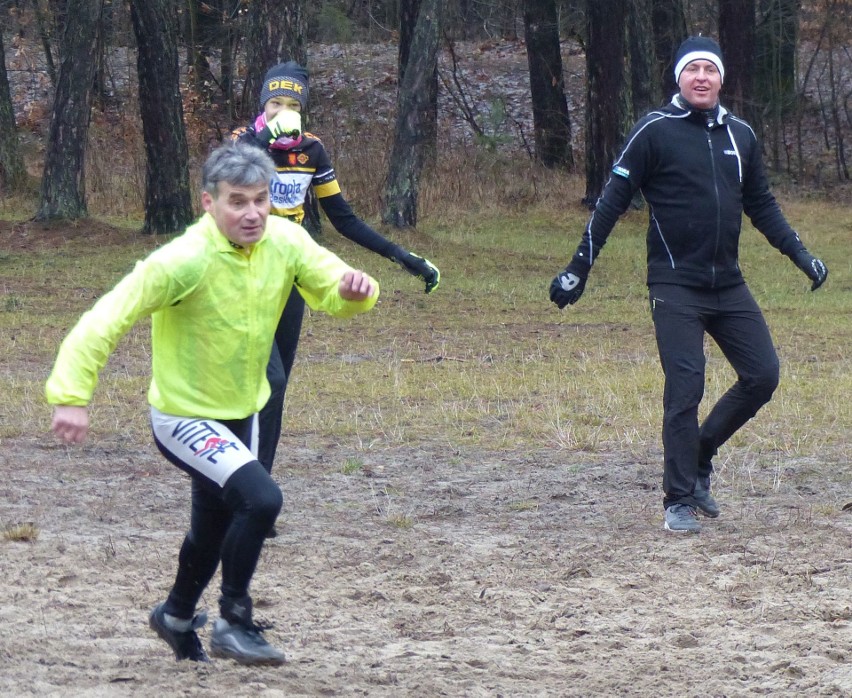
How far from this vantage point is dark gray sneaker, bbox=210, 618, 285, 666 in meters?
4.27

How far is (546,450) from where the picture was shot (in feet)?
28.3

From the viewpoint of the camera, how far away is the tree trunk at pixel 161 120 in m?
19.3

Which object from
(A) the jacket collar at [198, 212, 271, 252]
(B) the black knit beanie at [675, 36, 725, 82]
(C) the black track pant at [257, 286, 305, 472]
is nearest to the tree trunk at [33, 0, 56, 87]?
(C) the black track pant at [257, 286, 305, 472]

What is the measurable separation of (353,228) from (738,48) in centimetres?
2372

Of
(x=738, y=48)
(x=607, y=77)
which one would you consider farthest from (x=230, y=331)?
(x=738, y=48)

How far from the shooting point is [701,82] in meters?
6.19

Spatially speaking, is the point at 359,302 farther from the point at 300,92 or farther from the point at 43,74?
the point at 43,74

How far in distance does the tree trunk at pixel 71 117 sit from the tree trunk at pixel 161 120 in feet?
2.44

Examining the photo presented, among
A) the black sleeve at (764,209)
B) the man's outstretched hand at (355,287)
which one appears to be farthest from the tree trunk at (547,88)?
the man's outstretched hand at (355,287)

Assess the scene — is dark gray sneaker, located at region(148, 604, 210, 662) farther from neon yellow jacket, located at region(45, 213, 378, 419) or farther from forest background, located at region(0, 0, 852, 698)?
neon yellow jacket, located at region(45, 213, 378, 419)

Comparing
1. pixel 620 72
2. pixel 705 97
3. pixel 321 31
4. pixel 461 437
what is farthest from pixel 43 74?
pixel 705 97

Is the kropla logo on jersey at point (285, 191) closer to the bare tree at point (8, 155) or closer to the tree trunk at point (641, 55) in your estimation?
the tree trunk at point (641, 55)

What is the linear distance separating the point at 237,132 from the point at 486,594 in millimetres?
2364

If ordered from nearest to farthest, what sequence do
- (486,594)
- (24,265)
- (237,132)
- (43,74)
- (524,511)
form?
(486,594) < (237,132) < (524,511) < (24,265) < (43,74)
